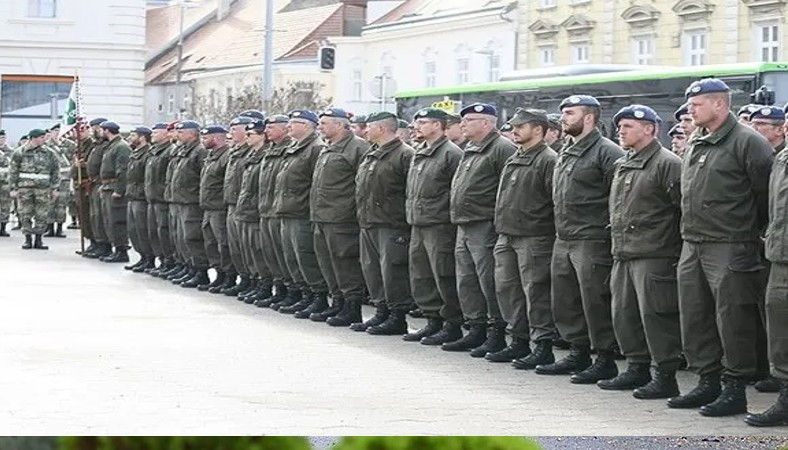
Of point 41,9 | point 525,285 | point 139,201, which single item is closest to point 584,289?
point 525,285

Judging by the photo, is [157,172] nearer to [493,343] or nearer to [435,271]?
[435,271]

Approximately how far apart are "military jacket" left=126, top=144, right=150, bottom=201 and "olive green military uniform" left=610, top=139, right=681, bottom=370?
10883 mm

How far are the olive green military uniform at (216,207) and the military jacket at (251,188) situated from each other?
3.13 feet

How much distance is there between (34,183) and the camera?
1019 inches

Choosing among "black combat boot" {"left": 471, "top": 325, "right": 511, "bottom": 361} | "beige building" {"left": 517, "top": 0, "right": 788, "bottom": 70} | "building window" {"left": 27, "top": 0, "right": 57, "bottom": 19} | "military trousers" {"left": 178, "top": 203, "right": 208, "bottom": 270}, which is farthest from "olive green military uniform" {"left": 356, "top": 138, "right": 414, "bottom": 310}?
"building window" {"left": 27, "top": 0, "right": 57, "bottom": 19}

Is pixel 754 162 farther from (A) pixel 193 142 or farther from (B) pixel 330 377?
(A) pixel 193 142

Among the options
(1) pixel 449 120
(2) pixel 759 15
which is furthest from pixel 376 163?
(2) pixel 759 15

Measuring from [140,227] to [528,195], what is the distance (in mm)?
9680

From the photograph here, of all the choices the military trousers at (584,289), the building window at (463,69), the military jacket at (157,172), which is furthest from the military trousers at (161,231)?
the building window at (463,69)

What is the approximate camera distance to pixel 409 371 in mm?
11883

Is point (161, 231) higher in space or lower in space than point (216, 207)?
lower

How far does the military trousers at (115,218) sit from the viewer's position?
22.4m

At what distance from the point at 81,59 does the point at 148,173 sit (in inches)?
1328

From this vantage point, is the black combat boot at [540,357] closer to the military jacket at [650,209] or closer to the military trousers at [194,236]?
the military jacket at [650,209]
